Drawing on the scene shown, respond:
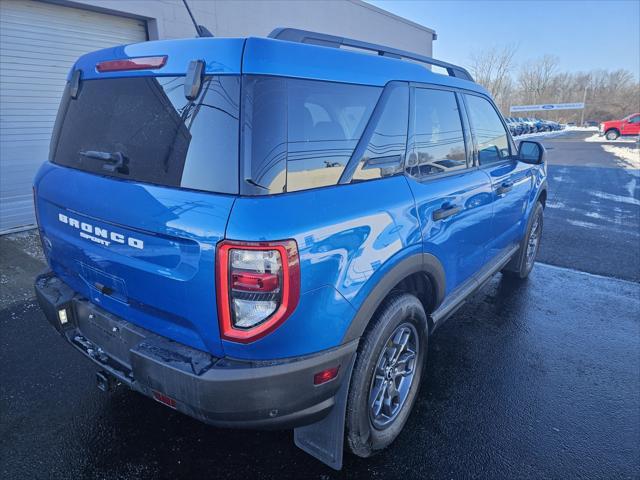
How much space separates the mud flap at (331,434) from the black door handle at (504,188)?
215 centimetres

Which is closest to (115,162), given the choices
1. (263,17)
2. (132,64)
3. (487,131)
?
(132,64)

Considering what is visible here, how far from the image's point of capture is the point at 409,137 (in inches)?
91.4

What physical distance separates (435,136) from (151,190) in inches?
68.6

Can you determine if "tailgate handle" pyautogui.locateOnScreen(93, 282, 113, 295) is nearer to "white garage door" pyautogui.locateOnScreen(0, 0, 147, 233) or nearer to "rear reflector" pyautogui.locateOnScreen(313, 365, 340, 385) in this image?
"rear reflector" pyautogui.locateOnScreen(313, 365, 340, 385)

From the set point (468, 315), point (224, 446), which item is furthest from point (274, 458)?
point (468, 315)

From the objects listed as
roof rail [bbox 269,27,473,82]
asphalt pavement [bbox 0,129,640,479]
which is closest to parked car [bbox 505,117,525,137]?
asphalt pavement [bbox 0,129,640,479]

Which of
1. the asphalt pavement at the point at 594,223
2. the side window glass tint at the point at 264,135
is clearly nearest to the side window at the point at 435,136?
the side window glass tint at the point at 264,135

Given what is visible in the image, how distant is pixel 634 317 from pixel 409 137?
3.37 meters

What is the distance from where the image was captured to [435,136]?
261 cm

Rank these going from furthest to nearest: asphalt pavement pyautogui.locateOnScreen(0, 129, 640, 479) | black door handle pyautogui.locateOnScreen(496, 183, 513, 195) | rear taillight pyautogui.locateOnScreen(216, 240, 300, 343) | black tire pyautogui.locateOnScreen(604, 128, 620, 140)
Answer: black tire pyautogui.locateOnScreen(604, 128, 620, 140)
black door handle pyautogui.locateOnScreen(496, 183, 513, 195)
asphalt pavement pyautogui.locateOnScreen(0, 129, 640, 479)
rear taillight pyautogui.locateOnScreen(216, 240, 300, 343)

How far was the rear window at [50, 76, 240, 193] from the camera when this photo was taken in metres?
1.58

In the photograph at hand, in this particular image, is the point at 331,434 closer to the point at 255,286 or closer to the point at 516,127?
the point at 255,286

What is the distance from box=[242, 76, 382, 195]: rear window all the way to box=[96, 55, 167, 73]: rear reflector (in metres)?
0.54

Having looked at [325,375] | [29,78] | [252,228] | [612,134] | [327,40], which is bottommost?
[325,375]
